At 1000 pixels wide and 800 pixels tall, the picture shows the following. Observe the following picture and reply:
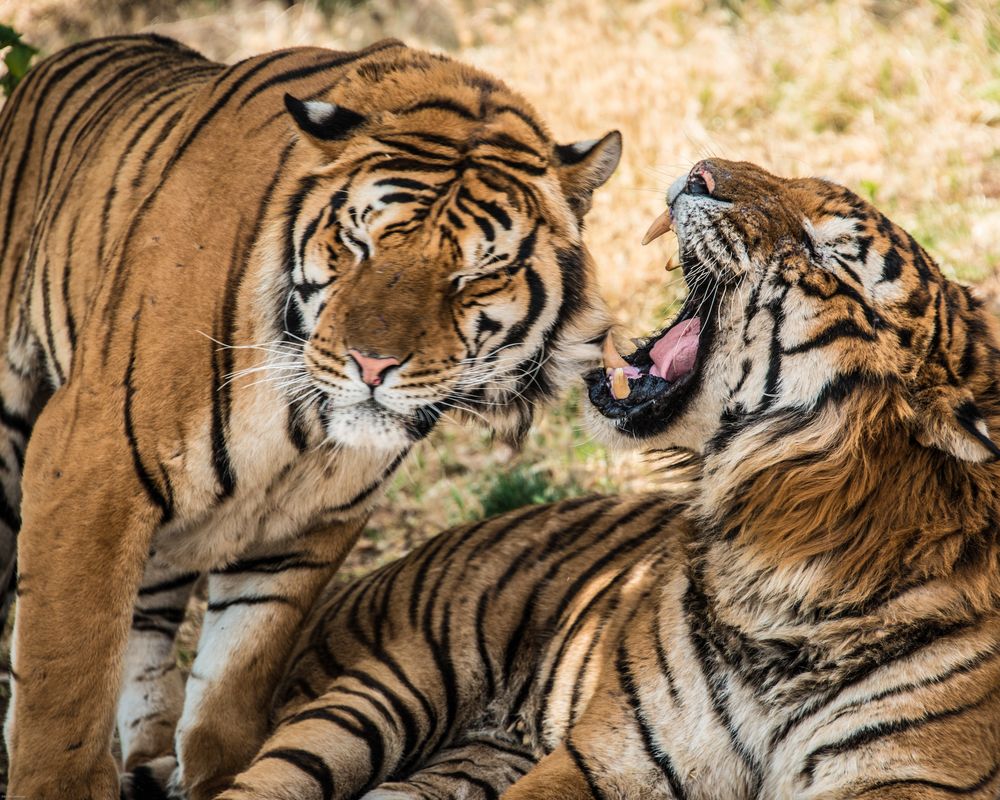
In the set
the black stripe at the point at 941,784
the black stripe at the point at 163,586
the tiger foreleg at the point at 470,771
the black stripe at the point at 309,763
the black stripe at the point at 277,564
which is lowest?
the tiger foreleg at the point at 470,771

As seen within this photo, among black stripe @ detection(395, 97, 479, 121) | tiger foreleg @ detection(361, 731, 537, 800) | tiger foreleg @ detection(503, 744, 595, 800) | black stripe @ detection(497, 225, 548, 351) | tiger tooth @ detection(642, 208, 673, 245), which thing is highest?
black stripe @ detection(395, 97, 479, 121)

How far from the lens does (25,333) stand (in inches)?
137

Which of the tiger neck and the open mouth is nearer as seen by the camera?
the tiger neck

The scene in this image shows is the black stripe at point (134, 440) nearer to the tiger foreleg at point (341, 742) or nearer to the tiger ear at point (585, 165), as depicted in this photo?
the tiger foreleg at point (341, 742)

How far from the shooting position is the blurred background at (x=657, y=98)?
196 inches

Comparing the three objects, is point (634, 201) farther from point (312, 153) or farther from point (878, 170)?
point (312, 153)

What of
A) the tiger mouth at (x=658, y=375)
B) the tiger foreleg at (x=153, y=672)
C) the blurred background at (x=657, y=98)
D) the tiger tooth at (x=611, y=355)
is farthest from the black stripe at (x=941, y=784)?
the blurred background at (x=657, y=98)

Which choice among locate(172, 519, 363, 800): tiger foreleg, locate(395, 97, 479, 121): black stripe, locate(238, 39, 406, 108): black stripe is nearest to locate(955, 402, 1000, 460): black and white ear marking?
locate(395, 97, 479, 121): black stripe

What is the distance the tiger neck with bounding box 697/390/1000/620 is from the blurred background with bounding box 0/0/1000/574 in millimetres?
1928

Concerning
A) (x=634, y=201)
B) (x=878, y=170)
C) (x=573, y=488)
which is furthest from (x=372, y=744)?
(x=878, y=170)

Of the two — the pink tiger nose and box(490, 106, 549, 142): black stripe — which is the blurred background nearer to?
box(490, 106, 549, 142): black stripe

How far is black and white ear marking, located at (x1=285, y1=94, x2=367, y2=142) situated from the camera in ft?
9.12

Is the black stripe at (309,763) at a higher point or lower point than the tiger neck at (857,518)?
lower

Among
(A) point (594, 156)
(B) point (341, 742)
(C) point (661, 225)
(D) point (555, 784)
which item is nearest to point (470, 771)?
(B) point (341, 742)
